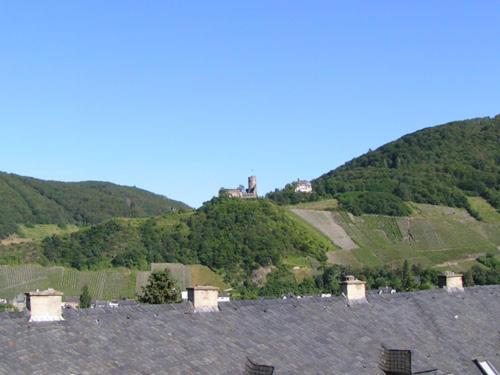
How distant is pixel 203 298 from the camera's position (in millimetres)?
23734

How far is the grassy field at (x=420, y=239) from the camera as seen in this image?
6368 inches

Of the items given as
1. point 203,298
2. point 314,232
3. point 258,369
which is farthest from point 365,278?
point 258,369

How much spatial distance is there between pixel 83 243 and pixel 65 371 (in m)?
165

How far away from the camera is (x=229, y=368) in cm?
2084

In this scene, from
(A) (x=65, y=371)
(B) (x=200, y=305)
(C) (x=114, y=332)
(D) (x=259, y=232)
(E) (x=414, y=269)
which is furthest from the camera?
(D) (x=259, y=232)

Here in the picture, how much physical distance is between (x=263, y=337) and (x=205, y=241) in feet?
488

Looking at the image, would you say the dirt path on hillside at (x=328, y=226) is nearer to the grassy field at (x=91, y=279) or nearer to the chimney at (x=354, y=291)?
the grassy field at (x=91, y=279)

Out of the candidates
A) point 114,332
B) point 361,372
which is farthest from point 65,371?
point 361,372

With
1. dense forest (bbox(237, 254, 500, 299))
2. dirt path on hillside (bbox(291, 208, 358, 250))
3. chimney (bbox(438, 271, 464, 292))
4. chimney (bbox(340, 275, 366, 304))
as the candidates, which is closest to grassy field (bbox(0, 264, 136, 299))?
dense forest (bbox(237, 254, 500, 299))

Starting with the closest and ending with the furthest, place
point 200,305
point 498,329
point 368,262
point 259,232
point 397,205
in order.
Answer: point 200,305, point 498,329, point 368,262, point 259,232, point 397,205

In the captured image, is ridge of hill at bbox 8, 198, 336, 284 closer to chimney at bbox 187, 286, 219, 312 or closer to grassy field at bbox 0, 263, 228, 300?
grassy field at bbox 0, 263, 228, 300

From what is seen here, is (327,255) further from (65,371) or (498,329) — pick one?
(65,371)

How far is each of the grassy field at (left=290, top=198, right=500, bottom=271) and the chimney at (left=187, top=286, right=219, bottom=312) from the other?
5267 inches

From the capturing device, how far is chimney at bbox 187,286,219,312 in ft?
77.4
